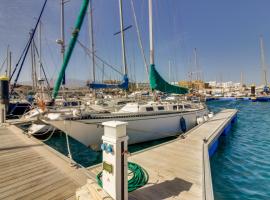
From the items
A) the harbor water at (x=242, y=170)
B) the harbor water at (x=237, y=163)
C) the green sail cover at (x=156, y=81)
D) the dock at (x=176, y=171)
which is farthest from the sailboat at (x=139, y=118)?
the harbor water at (x=242, y=170)

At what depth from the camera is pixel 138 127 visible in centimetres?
1180

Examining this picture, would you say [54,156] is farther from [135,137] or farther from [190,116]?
[190,116]

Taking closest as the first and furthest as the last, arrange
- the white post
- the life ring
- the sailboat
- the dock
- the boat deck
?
the white post, the boat deck, the dock, the sailboat, the life ring

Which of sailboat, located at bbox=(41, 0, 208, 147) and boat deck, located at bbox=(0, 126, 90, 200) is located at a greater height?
sailboat, located at bbox=(41, 0, 208, 147)

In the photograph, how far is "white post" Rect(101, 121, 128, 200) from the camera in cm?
343

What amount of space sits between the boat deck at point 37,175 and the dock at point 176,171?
0.93 m

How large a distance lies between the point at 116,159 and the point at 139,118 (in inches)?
331

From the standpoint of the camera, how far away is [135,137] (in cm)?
1198

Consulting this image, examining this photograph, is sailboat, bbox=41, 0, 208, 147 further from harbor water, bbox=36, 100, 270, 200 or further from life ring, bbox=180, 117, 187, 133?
harbor water, bbox=36, 100, 270, 200

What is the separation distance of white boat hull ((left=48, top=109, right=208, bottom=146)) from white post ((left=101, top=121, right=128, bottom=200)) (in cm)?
394

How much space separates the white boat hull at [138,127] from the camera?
372 inches

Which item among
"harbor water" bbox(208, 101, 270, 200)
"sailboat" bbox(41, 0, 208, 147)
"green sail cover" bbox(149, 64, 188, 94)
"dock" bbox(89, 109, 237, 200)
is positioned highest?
"green sail cover" bbox(149, 64, 188, 94)

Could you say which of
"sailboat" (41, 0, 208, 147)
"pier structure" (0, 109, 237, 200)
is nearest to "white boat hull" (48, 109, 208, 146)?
"sailboat" (41, 0, 208, 147)

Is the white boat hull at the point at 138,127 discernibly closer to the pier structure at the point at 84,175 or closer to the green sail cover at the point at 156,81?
the pier structure at the point at 84,175
